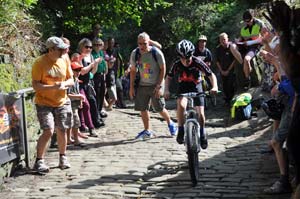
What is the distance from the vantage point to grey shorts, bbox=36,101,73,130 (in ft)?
26.9

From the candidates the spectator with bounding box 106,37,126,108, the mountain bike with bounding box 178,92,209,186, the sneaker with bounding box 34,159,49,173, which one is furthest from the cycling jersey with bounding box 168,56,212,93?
the spectator with bounding box 106,37,126,108

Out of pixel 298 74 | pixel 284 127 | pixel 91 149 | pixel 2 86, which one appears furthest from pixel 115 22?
pixel 298 74

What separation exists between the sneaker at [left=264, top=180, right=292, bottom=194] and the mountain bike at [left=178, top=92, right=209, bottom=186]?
42.7 inches

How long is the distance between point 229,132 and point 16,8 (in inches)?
204

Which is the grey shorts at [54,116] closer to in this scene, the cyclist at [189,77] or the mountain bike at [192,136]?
the cyclist at [189,77]

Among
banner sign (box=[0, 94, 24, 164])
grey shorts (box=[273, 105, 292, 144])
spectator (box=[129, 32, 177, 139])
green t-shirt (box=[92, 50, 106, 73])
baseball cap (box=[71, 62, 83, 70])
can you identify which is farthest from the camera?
green t-shirt (box=[92, 50, 106, 73])

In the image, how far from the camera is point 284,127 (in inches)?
252

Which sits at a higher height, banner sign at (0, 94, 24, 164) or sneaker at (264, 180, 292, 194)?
banner sign at (0, 94, 24, 164)

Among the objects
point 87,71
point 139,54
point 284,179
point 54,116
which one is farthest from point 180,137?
point 87,71

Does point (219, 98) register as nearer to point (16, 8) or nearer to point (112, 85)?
point (112, 85)

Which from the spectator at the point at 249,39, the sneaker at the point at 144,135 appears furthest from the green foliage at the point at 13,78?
the spectator at the point at 249,39

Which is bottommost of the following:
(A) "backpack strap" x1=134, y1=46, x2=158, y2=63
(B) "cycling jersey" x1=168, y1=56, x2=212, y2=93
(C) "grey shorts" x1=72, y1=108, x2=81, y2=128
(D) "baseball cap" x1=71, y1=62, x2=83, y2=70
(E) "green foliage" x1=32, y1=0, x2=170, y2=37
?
(C) "grey shorts" x1=72, y1=108, x2=81, y2=128

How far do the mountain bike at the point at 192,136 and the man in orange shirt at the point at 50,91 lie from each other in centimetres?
196

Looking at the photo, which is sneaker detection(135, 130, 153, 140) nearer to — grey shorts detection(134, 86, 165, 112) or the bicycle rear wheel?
grey shorts detection(134, 86, 165, 112)
